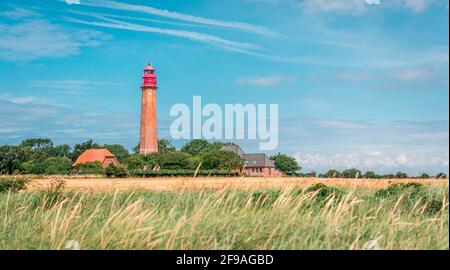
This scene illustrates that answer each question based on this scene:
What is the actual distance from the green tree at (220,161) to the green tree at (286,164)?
600 inches

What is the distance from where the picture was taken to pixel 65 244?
7.98 m

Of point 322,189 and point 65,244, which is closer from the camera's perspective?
point 65,244

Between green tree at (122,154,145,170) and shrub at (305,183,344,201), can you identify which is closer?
shrub at (305,183,344,201)

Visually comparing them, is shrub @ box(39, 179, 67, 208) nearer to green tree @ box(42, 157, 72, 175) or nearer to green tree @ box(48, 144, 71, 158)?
green tree @ box(42, 157, 72, 175)

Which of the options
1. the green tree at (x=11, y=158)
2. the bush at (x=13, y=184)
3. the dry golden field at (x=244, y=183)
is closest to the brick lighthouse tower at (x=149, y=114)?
the green tree at (x=11, y=158)

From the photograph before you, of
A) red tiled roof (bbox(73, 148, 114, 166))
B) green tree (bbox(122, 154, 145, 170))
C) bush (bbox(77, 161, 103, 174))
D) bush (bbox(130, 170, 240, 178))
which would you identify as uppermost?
red tiled roof (bbox(73, 148, 114, 166))

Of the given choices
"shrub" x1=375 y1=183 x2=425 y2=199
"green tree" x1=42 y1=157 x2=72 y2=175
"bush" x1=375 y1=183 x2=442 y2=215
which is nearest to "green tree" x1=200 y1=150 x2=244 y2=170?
"green tree" x1=42 y1=157 x2=72 y2=175

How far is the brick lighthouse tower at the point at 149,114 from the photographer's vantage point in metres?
91.4

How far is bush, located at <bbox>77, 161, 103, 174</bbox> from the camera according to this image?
2542 inches

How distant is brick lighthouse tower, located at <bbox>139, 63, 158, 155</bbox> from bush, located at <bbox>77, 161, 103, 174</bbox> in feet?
73.1

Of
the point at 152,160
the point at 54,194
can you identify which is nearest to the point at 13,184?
the point at 54,194

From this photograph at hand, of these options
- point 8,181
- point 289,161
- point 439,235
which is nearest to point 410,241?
point 439,235

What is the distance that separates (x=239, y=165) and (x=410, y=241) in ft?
195
